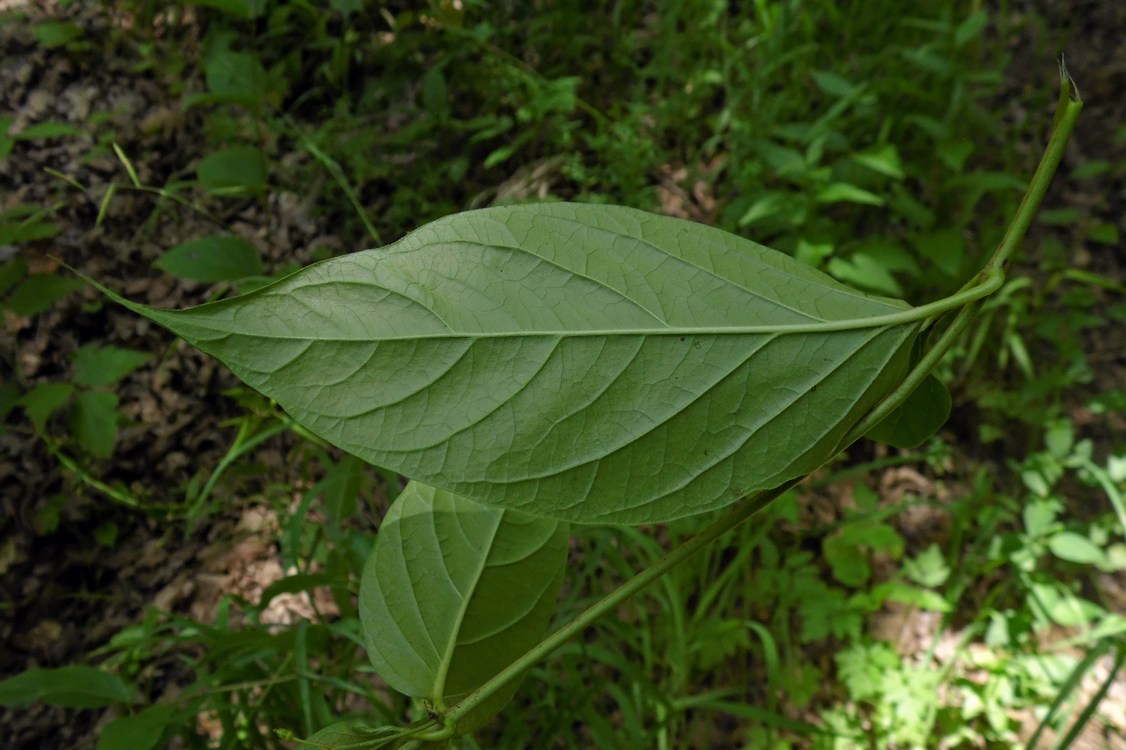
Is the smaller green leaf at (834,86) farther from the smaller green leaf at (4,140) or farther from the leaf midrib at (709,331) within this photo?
→ the smaller green leaf at (4,140)

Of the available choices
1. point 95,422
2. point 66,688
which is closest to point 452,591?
point 66,688

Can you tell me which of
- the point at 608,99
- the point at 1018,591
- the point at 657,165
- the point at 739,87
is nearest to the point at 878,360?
the point at 1018,591

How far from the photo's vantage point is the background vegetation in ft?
4.13

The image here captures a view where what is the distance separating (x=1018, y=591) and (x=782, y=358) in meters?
1.51

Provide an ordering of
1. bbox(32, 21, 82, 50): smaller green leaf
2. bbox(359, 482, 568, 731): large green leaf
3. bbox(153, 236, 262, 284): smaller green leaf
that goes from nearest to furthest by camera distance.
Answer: bbox(359, 482, 568, 731): large green leaf < bbox(153, 236, 262, 284): smaller green leaf < bbox(32, 21, 82, 50): smaller green leaf

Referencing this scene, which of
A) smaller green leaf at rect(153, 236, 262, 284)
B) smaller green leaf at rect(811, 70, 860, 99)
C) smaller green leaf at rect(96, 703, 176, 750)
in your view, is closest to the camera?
smaller green leaf at rect(96, 703, 176, 750)

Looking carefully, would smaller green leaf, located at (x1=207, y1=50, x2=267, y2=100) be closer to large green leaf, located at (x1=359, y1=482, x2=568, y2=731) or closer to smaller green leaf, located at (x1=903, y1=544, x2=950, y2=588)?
large green leaf, located at (x1=359, y1=482, x2=568, y2=731)

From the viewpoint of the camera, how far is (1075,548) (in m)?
1.39

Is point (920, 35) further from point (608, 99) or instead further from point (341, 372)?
point (341, 372)

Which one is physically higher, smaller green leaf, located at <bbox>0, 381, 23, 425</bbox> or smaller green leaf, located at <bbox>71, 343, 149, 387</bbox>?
smaller green leaf, located at <bbox>71, 343, 149, 387</bbox>

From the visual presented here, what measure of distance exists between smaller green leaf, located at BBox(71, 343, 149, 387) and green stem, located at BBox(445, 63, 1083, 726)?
4.35ft

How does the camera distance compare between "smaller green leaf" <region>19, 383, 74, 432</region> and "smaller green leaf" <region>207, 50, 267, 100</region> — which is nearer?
"smaller green leaf" <region>19, 383, 74, 432</region>

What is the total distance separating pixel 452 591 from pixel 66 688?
0.78 meters

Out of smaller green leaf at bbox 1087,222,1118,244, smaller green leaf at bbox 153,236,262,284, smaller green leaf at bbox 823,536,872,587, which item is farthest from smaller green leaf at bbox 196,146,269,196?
smaller green leaf at bbox 1087,222,1118,244
